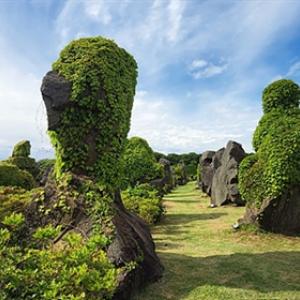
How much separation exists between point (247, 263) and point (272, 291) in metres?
1.54

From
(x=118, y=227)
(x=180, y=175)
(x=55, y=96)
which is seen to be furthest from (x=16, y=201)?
(x=180, y=175)

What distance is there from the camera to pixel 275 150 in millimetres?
10109

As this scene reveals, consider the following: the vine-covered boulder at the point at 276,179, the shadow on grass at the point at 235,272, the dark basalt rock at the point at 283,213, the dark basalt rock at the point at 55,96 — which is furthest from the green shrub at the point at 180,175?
the dark basalt rock at the point at 55,96

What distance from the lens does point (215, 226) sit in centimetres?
1168

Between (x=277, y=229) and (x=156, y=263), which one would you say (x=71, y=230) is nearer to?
(x=156, y=263)

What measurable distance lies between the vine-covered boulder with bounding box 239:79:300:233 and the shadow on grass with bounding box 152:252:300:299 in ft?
6.25

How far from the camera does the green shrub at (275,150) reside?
9781mm

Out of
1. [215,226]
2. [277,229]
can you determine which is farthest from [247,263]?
[215,226]

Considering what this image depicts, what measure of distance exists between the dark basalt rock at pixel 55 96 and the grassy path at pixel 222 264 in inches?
137

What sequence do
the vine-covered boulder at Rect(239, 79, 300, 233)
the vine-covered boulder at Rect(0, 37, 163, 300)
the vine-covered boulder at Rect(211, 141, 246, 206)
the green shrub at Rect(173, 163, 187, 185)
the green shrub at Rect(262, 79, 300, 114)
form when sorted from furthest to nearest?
1. the green shrub at Rect(173, 163, 187, 185)
2. the vine-covered boulder at Rect(211, 141, 246, 206)
3. the green shrub at Rect(262, 79, 300, 114)
4. the vine-covered boulder at Rect(239, 79, 300, 233)
5. the vine-covered boulder at Rect(0, 37, 163, 300)

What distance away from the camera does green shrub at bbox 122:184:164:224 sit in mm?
12383

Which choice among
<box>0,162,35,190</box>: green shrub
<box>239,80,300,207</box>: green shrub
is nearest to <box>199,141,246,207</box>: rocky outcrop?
<box>239,80,300,207</box>: green shrub

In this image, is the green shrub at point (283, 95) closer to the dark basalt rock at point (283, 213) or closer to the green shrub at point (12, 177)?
the dark basalt rock at point (283, 213)

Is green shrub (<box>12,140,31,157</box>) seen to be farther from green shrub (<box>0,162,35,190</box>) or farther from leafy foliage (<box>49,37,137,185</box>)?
leafy foliage (<box>49,37,137,185</box>)
